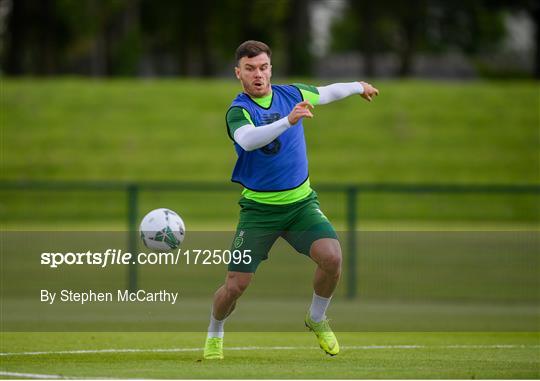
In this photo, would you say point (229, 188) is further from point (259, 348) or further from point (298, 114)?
point (298, 114)

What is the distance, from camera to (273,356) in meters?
10.1

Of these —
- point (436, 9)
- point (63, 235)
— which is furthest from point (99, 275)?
point (436, 9)

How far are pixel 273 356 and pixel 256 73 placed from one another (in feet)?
8.36

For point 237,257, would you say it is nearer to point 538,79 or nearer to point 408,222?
point 408,222

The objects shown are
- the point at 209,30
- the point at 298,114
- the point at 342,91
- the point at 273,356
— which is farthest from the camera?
the point at 209,30

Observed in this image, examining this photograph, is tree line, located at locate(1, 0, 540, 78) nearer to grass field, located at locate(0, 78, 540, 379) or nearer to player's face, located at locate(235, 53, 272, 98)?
grass field, located at locate(0, 78, 540, 379)

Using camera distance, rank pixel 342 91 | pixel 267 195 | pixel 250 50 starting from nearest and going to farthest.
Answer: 1. pixel 250 50
2. pixel 267 195
3. pixel 342 91

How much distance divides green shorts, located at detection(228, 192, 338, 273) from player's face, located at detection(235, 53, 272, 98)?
2.97ft

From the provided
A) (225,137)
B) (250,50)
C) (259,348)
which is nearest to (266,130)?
(250,50)

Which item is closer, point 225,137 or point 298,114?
point 298,114

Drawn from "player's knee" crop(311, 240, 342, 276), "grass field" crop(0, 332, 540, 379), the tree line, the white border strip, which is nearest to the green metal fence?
"grass field" crop(0, 332, 540, 379)

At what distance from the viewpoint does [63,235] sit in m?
17.2

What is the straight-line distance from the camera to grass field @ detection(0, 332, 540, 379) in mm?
8711

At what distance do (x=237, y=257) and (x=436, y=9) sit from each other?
5256 cm
